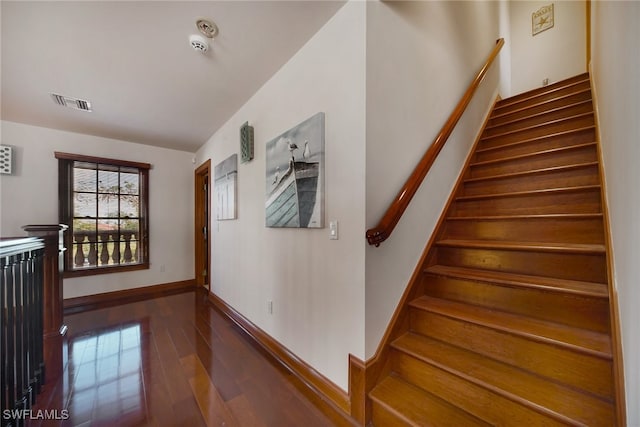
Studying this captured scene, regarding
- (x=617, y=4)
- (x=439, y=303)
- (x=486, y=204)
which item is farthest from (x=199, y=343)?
(x=617, y=4)

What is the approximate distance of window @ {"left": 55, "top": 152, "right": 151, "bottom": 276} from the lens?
332 centimetres

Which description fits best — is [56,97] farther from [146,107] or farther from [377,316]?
[377,316]

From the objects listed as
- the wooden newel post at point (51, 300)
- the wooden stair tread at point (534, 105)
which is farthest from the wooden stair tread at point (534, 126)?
the wooden newel post at point (51, 300)

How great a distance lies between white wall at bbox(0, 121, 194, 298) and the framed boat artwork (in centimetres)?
287

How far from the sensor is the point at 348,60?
141 cm

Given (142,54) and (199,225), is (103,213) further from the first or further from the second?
(142,54)

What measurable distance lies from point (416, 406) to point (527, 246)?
111cm

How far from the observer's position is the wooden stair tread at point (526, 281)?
3.83ft

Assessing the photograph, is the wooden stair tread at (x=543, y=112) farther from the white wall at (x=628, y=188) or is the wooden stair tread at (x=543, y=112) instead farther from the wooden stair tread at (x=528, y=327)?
the wooden stair tread at (x=528, y=327)

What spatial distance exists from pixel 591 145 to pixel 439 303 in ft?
5.29

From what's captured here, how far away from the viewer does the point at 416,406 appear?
1.20 m

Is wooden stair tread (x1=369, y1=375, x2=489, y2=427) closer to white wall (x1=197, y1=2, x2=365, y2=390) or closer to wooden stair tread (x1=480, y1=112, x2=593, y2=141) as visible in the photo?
white wall (x1=197, y1=2, x2=365, y2=390)

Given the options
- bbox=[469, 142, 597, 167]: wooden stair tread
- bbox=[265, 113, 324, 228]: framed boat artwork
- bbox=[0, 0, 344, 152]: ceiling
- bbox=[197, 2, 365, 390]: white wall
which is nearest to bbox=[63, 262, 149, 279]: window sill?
bbox=[0, 0, 344, 152]: ceiling

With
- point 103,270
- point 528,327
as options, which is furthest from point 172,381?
point 103,270
